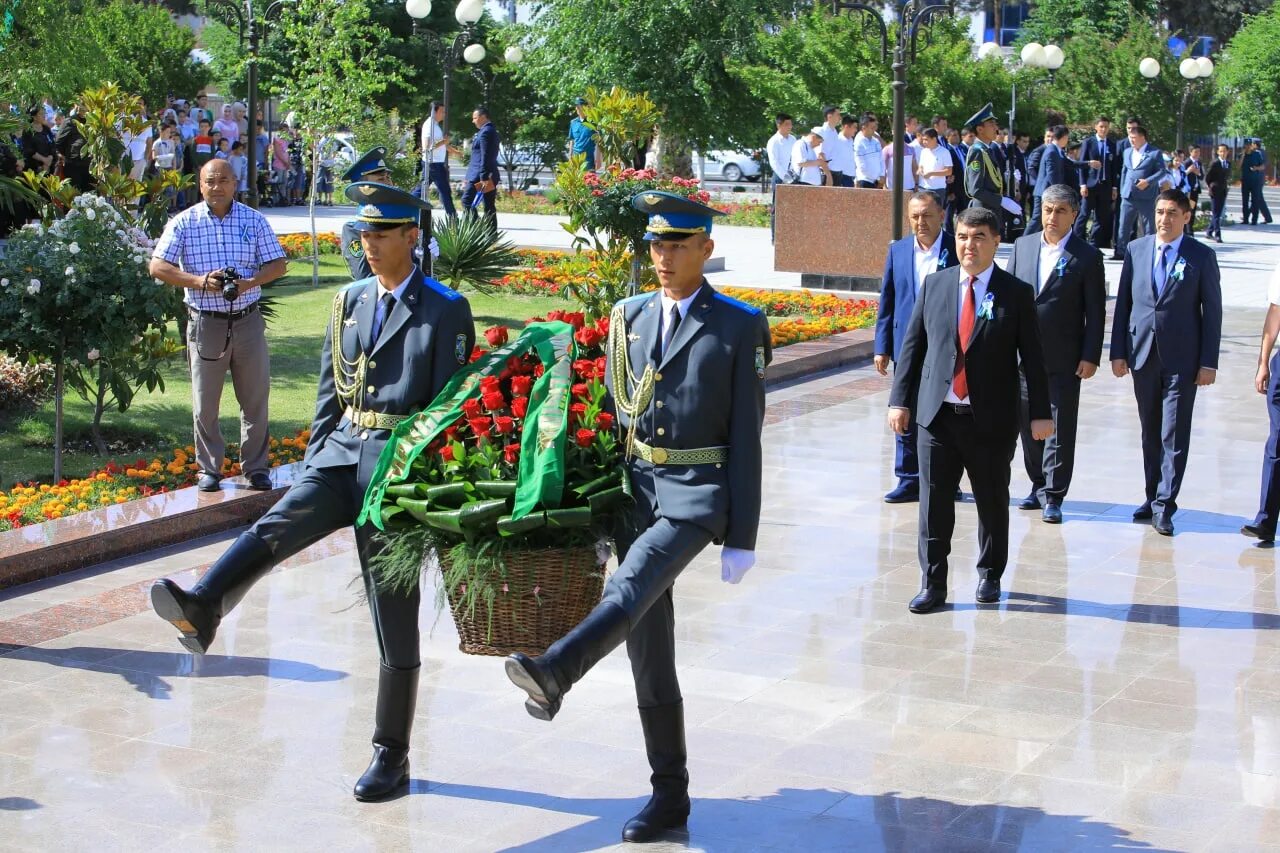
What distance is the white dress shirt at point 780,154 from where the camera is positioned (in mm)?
24641

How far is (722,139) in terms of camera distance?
3444 centimetres

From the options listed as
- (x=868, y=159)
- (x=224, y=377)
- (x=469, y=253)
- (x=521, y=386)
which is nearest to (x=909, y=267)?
(x=224, y=377)

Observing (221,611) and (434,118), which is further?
(434,118)

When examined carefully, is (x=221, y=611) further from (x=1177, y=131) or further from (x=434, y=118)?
(x=1177, y=131)

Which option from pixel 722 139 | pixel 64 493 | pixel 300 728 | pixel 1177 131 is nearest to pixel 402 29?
pixel 722 139

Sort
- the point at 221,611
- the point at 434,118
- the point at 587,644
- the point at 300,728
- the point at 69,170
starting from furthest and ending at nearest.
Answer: the point at 434,118
the point at 69,170
the point at 300,728
the point at 221,611
the point at 587,644

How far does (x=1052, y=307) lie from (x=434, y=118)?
15935 millimetres

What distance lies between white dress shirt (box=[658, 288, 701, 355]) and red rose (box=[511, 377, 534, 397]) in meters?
0.43

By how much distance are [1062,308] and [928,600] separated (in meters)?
2.45

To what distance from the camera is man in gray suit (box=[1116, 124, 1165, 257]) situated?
23766 mm

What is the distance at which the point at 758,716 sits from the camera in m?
6.39

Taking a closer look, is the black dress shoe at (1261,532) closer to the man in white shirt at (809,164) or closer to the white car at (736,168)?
the man in white shirt at (809,164)

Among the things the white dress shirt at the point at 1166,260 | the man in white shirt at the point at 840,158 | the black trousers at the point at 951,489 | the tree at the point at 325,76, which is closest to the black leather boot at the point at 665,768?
the black trousers at the point at 951,489

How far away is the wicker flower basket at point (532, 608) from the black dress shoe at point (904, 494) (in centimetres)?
542
